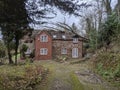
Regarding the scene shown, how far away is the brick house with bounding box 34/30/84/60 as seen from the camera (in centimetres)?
3934

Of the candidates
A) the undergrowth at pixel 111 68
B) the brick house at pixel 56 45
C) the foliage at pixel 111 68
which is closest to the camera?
the undergrowth at pixel 111 68

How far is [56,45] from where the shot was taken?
4025 cm

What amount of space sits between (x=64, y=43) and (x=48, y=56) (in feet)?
12.8

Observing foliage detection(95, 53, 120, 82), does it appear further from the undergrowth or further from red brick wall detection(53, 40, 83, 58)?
red brick wall detection(53, 40, 83, 58)

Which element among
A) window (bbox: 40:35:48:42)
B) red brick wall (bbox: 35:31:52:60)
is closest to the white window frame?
red brick wall (bbox: 35:31:52:60)

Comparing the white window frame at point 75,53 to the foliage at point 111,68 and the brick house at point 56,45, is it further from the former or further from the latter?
the foliage at point 111,68

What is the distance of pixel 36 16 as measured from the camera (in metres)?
7.86

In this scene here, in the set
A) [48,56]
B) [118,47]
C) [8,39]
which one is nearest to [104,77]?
[118,47]

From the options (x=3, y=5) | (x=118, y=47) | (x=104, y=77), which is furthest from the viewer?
(x=118, y=47)

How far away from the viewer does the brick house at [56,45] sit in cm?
3934

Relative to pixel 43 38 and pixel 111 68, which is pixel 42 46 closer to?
pixel 43 38

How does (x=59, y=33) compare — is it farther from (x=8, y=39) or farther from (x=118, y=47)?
(x=118, y=47)

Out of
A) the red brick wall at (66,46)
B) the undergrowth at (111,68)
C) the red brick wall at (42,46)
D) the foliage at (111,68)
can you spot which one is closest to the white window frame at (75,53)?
the red brick wall at (66,46)

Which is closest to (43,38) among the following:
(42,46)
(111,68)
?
(42,46)
